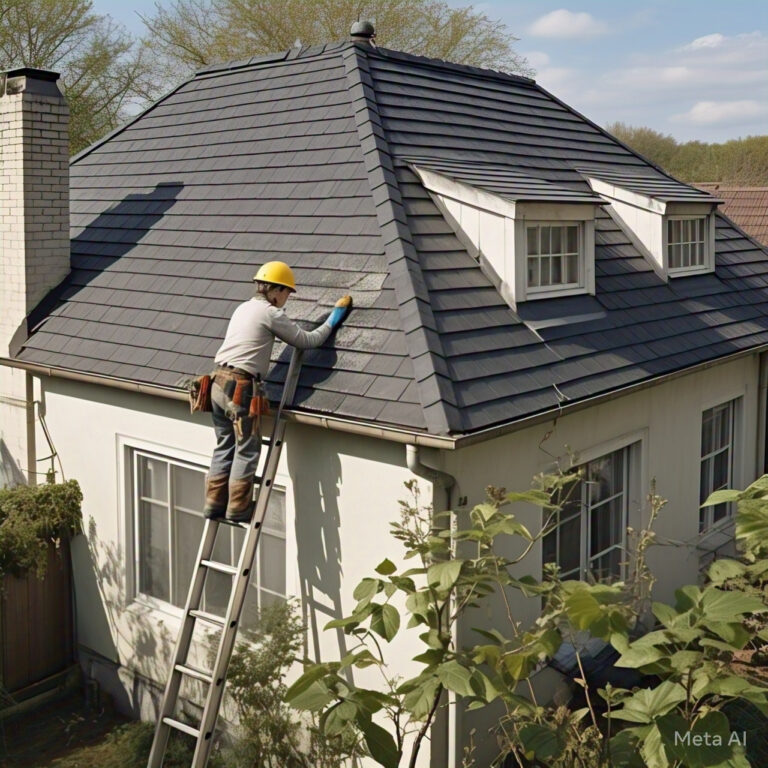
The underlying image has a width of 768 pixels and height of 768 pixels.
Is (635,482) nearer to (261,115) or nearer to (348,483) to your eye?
(348,483)

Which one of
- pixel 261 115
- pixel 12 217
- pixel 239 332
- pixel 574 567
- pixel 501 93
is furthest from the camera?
pixel 501 93

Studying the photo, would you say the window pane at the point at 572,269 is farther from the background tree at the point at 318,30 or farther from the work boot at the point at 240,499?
the background tree at the point at 318,30

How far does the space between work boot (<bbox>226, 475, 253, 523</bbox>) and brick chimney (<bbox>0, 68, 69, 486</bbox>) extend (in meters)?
3.79

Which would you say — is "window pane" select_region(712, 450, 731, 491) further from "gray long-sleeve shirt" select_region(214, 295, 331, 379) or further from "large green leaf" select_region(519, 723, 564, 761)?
"large green leaf" select_region(519, 723, 564, 761)

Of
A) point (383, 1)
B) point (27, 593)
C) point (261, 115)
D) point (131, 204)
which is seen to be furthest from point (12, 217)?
point (383, 1)

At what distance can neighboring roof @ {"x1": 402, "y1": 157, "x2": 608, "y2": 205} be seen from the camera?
8.51 meters

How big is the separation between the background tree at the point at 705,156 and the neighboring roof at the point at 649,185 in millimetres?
32847

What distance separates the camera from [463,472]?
22.5ft

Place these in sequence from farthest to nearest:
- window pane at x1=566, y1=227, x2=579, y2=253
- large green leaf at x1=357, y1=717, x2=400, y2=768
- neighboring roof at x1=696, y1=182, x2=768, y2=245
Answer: neighboring roof at x1=696, y1=182, x2=768, y2=245 → window pane at x1=566, y1=227, x2=579, y2=253 → large green leaf at x1=357, y1=717, x2=400, y2=768

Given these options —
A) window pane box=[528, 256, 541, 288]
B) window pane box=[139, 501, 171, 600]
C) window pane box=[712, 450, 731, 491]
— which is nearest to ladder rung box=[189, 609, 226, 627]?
window pane box=[139, 501, 171, 600]

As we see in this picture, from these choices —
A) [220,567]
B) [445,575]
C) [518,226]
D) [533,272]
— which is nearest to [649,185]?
[533,272]

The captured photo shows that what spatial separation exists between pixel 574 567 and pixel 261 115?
641 cm

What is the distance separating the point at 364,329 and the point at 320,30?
28.2m

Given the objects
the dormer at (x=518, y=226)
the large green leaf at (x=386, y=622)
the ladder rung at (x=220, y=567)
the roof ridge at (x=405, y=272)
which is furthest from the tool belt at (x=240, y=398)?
the dormer at (x=518, y=226)
